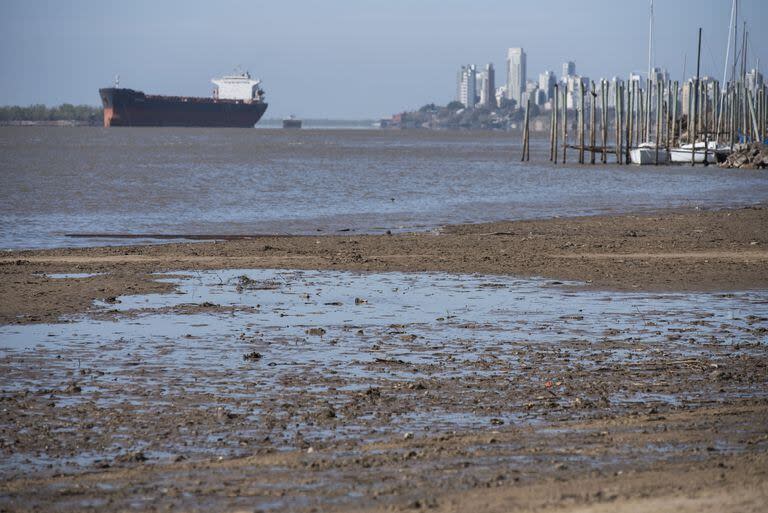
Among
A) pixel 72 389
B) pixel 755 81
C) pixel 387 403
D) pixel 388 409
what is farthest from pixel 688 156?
pixel 72 389

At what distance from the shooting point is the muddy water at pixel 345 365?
7773 mm

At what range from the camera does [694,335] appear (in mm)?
11336

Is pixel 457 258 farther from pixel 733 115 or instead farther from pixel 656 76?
pixel 656 76

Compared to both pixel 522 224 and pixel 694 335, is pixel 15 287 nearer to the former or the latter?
pixel 694 335

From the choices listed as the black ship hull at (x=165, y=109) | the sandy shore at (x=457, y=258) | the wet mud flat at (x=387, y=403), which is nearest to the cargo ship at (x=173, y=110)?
the black ship hull at (x=165, y=109)

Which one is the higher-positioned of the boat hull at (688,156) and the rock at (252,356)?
the rock at (252,356)

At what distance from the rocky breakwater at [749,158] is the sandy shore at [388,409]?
4653 cm

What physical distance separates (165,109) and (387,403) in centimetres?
17408

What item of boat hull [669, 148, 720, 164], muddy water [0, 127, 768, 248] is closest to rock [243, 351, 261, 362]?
muddy water [0, 127, 768, 248]

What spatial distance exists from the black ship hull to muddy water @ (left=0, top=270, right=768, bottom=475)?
166 metres

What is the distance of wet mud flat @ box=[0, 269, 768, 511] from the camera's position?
247 inches

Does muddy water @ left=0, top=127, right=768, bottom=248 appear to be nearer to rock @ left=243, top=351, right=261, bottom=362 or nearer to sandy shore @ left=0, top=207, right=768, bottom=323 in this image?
sandy shore @ left=0, top=207, right=768, bottom=323

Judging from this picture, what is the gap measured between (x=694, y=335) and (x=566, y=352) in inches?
64.3

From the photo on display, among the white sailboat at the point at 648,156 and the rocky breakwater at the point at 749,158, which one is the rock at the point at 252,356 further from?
the white sailboat at the point at 648,156
